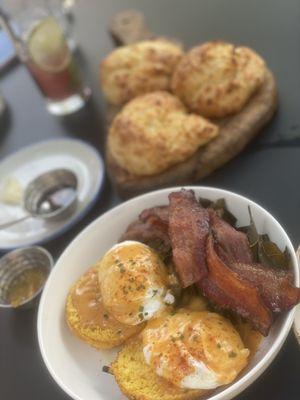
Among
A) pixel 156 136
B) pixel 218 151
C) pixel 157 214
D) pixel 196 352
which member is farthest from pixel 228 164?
pixel 196 352

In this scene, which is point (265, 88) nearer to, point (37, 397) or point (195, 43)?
point (195, 43)

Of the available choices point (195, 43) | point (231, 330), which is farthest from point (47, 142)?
point (231, 330)

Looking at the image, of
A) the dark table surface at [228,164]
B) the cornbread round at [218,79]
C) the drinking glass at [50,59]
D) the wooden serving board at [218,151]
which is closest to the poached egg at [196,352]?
the dark table surface at [228,164]

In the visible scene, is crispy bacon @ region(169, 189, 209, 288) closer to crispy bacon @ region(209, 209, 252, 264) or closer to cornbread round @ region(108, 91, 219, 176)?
crispy bacon @ region(209, 209, 252, 264)

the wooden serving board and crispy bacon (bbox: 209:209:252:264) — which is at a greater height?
crispy bacon (bbox: 209:209:252:264)

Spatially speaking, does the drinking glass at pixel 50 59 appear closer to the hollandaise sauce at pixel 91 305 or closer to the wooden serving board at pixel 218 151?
the wooden serving board at pixel 218 151

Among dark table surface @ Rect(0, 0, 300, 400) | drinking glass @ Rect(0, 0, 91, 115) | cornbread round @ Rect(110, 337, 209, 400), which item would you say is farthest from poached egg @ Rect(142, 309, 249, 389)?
drinking glass @ Rect(0, 0, 91, 115)
